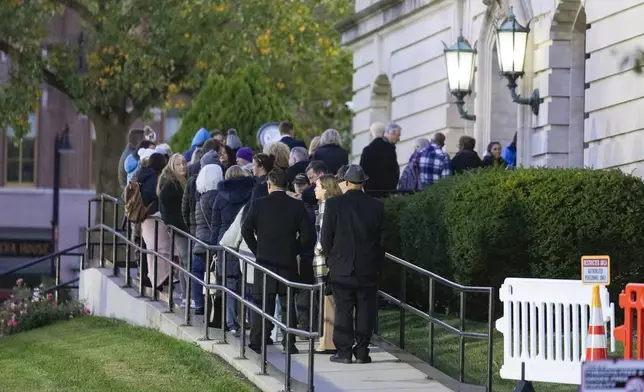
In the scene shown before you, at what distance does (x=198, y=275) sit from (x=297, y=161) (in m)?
1.62

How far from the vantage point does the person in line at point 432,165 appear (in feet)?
66.6

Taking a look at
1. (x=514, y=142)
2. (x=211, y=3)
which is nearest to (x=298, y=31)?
(x=211, y=3)

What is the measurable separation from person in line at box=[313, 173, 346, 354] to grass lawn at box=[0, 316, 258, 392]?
3.47 ft

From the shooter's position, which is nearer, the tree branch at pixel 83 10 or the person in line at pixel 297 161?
the person in line at pixel 297 161

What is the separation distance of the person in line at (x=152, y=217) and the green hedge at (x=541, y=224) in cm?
349

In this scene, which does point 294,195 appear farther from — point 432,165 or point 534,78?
point 534,78

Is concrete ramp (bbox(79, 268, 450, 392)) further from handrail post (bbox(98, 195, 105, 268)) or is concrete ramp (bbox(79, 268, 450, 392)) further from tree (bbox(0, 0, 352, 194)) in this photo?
tree (bbox(0, 0, 352, 194))

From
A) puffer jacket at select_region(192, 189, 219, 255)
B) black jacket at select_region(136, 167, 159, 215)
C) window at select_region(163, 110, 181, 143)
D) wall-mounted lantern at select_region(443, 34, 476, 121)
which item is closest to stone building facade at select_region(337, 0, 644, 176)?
wall-mounted lantern at select_region(443, 34, 476, 121)

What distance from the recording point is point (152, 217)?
18.9 m

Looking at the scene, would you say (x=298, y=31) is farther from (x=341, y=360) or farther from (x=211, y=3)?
(x=341, y=360)

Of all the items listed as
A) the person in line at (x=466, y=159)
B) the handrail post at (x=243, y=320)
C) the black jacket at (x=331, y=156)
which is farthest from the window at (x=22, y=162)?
the handrail post at (x=243, y=320)

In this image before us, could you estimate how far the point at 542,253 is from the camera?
650 inches

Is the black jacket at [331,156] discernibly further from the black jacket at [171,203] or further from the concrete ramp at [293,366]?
the concrete ramp at [293,366]

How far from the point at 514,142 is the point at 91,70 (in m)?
14.3
